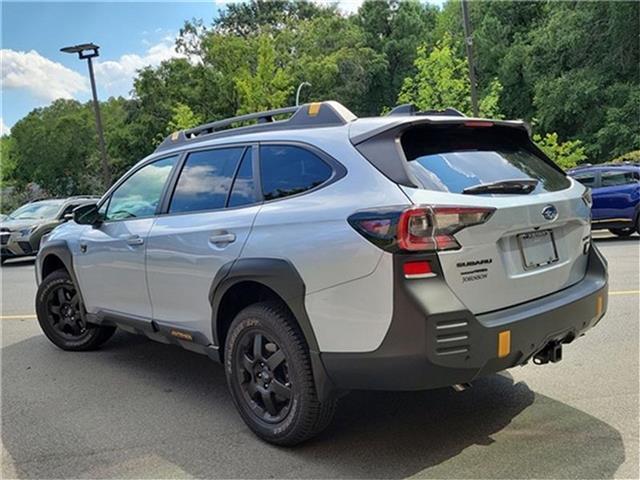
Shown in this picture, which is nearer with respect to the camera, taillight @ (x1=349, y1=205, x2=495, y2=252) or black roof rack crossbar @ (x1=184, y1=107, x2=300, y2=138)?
taillight @ (x1=349, y1=205, x2=495, y2=252)

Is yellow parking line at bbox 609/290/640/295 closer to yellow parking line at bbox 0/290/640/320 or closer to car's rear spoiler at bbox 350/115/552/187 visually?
yellow parking line at bbox 0/290/640/320

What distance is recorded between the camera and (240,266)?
343 centimetres

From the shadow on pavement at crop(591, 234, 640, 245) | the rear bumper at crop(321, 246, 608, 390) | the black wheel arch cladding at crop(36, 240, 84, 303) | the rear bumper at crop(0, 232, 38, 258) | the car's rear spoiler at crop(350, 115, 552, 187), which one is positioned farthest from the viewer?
the rear bumper at crop(0, 232, 38, 258)

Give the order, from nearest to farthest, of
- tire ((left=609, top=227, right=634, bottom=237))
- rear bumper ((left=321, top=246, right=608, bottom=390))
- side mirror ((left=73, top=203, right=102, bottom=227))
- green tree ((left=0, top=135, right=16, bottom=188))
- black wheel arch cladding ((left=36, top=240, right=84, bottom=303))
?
rear bumper ((left=321, top=246, right=608, bottom=390)) < side mirror ((left=73, top=203, right=102, bottom=227)) < black wheel arch cladding ((left=36, top=240, right=84, bottom=303)) < tire ((left=609, top=227, right=634, bottom=237)) < green tree ((left=0, top=135, right=16, bottom=188))

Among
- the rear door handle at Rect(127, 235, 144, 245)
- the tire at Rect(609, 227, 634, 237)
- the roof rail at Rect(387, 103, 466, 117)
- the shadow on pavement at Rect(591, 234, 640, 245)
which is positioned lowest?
the shadow on pavement at Rect(591, 234, 640, 245)

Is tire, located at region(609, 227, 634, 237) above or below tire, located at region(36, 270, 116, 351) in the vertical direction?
below

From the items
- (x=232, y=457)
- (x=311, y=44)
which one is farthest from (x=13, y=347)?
(x=311, y=44)

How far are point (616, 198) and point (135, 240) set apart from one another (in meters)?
11.5

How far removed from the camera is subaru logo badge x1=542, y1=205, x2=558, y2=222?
321cm

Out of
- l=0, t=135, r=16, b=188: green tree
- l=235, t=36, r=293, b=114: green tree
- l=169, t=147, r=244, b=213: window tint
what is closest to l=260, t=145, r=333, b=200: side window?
l=169, t=147, r=244, b=213: window tint

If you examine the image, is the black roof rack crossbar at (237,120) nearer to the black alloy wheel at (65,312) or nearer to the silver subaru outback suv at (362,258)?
the silver subaru outback suv at (362,258)

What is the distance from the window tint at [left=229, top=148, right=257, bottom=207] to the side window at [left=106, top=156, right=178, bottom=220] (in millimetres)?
856

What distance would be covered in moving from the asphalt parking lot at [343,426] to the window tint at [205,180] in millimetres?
1406

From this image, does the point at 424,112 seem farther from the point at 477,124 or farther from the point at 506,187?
the point at 506,187
